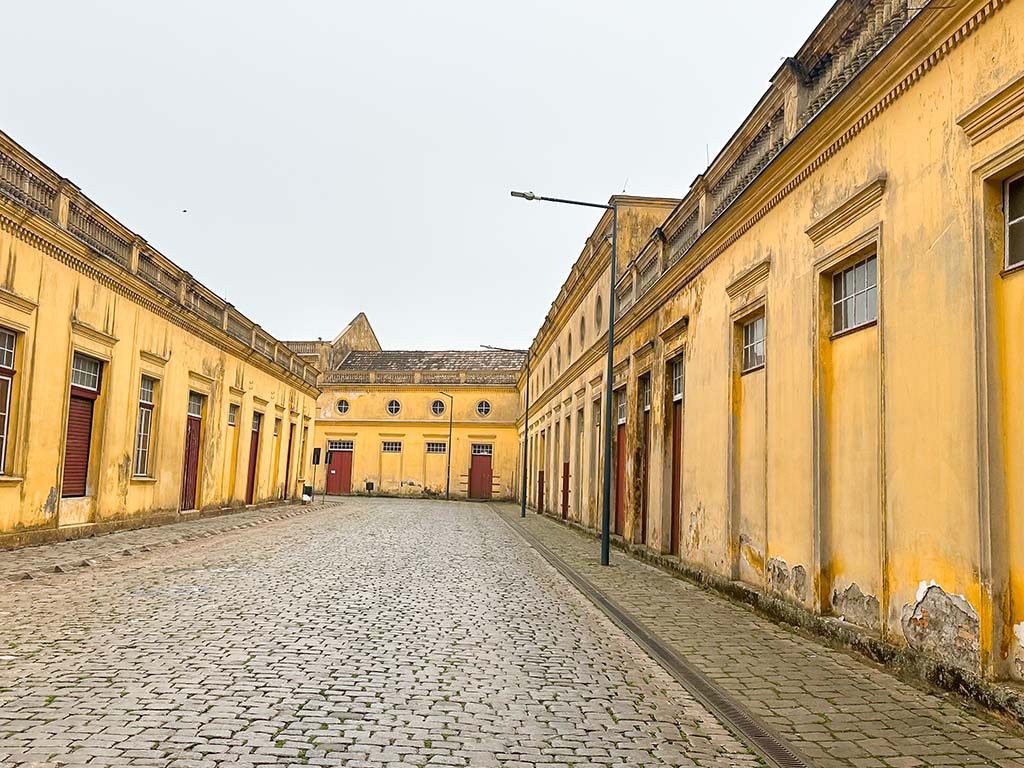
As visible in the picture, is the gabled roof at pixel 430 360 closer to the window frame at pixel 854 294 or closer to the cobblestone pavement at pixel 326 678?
the cobblestone pavement at pixel 326 678

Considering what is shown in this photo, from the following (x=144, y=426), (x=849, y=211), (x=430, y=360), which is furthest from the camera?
(x=430, y=360)

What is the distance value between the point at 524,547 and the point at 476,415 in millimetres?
31103

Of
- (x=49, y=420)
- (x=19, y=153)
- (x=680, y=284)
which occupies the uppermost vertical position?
(x=19, y=153)

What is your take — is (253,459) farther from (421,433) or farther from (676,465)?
(421,433)

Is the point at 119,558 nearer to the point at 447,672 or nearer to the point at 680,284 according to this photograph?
the point at 447,672

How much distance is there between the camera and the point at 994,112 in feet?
18.3

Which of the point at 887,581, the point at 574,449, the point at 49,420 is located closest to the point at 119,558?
the point at 49,420

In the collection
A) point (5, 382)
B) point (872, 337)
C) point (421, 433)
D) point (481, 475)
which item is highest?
point (421, 433)

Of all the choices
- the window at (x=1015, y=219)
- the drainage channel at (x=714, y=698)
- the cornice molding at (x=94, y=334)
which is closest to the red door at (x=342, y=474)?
the cornice molding at (x=94, y=334)

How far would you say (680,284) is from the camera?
13.9 metres

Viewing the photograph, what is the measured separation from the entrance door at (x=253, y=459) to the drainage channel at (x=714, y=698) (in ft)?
63.5

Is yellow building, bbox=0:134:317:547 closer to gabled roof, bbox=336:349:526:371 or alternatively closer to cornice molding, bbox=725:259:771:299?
cornice molding, bbox=725:259:771:299

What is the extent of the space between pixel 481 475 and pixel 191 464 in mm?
28334

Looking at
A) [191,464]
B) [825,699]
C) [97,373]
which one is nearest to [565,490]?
[191,464]
